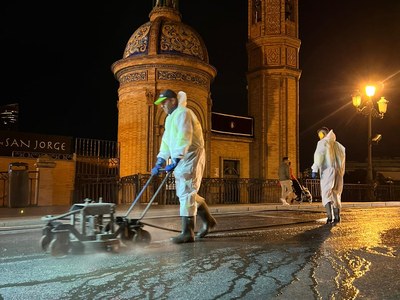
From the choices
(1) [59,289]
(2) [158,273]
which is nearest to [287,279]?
(2) [158,273]

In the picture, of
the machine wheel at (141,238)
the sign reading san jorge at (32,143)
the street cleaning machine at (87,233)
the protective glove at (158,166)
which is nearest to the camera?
the street cleaning machine at (87,233)

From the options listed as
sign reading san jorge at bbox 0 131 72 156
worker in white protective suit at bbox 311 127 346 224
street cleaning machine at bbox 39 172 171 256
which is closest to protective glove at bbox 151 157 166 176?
street cleaning machine at bbox 39 172 171 256

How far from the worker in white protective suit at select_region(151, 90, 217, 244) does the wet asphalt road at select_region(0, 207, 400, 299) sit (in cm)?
40

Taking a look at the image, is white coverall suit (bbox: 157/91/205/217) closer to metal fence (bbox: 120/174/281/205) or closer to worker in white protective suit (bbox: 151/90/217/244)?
worker in white protective suit (bbox: 151/90/217/244)

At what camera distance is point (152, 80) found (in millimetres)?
18562

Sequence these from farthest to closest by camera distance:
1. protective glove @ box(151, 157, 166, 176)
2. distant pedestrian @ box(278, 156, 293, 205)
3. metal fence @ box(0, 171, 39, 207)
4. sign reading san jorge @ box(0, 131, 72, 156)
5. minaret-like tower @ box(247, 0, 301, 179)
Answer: minaret-like tower @ box(247, 0, 301, 179) → distant pedestrian @ box(278, 156, 293, 205) → sign reading san jorge @ box(0, 131, 72, 156) → metal fence @ box(0, 171, 39, 207) → protective glove @ box(151, 157, 166, 176)

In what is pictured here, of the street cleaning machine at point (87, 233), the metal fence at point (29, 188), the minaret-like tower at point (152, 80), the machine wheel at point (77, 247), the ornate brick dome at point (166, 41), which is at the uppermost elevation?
the ornate brick dome at point (166, 41)

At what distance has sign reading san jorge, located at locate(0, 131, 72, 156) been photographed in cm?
1605

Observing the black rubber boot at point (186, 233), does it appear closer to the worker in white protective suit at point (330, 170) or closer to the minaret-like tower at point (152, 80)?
the worker in white protective suit at point (330, 170)

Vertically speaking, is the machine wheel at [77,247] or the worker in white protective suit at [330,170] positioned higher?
the worker in white protective suit at [330,170]

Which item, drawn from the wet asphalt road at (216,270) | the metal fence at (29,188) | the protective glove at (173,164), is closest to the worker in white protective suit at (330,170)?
the wet asphalt road at (216,270)

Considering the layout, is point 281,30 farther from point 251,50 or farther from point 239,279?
point 239,279

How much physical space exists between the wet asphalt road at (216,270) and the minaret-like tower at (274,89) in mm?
17124

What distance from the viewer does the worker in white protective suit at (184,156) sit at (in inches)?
220
